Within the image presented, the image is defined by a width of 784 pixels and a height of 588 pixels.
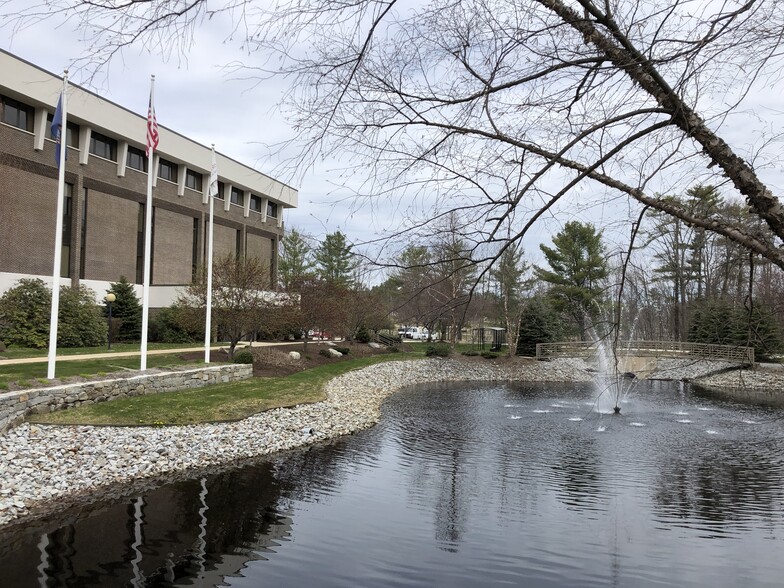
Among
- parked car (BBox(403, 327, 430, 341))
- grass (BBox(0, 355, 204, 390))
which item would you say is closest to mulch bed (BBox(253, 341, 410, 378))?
grass (BBox(0, 355, 204, 390))

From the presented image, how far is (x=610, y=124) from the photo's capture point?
2.94 m

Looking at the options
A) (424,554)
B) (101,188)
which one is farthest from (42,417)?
(101,188)

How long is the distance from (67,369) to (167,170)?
2462cm

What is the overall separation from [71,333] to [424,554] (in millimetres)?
22033

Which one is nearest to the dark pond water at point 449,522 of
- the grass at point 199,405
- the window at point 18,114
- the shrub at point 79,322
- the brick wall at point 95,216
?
the grass at point 199,405

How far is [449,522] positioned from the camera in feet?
25.0

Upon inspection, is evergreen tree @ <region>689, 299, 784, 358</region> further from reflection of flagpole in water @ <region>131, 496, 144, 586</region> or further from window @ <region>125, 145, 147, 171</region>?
window @ <region>125, 145, 147, 171</region>

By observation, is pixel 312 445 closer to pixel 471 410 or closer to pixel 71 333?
pixel 471 410

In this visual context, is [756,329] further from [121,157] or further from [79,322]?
[121,157]

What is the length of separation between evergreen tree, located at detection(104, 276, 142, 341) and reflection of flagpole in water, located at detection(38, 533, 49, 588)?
23451mm

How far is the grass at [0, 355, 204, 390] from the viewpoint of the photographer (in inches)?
476

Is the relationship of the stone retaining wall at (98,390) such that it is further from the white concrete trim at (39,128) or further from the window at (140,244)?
the window at (140,244)

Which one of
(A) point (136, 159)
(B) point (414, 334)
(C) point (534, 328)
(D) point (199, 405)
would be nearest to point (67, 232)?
(A) point (136, 159)

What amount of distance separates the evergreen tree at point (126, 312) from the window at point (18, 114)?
8.74 metres
